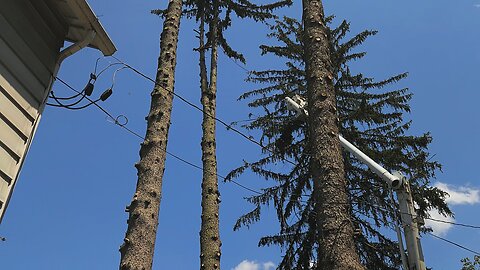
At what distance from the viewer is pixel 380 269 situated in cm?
945

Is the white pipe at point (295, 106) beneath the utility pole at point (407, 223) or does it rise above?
above

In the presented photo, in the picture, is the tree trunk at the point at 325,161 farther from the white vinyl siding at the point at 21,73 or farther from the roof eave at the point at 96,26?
the white vinyl siding at the point at 21,73

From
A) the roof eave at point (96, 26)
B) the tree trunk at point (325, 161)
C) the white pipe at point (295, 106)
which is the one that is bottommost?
the tree trunk at point (325, 161)

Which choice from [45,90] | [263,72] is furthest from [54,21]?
[263,72]

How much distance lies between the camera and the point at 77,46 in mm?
4859

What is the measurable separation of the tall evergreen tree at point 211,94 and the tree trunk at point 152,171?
1642 millimetres

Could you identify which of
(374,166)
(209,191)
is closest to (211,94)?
(209,191)

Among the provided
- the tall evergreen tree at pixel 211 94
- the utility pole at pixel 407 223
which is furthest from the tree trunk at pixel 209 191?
the utility pole at pixel 407 223

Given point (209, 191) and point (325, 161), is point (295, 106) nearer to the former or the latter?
point (209, 191)

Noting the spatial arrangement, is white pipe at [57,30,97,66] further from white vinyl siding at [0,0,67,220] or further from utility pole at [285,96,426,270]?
utility pole at [285,96,426,270]

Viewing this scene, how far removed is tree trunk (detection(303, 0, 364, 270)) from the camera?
155 inches

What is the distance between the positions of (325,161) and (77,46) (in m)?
2.83

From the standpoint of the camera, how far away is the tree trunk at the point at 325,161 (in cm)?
394

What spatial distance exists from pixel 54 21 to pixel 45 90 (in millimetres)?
741
